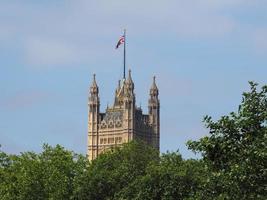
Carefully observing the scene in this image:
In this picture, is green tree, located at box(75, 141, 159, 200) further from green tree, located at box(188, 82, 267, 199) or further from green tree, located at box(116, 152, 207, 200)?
green tree, located at box(188, 82, 267, 199)

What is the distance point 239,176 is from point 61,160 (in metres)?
62.6

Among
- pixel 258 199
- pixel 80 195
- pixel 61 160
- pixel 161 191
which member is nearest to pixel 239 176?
pixel 258 199

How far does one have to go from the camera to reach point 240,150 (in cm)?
6356

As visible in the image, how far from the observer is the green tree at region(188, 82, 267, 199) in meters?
61.7

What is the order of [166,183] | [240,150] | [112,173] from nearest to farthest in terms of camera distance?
1. [240,150]
2. [166,183]
3. [112,173]

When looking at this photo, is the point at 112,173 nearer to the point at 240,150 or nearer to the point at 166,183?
the point at 166,183

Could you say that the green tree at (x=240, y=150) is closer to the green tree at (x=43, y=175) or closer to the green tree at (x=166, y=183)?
the green tree at (x=166, y=183)

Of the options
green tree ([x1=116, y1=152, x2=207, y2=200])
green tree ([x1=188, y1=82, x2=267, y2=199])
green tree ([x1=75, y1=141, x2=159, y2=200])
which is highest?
green tree ([x1=75, y1=141, x2=159, y2=200])

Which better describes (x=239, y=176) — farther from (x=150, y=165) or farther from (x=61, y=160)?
(x=61, y=160)

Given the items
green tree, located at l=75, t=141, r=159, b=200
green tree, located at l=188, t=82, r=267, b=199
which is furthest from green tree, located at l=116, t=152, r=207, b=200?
green tree, located at l=188, t=82, r=267, b=199

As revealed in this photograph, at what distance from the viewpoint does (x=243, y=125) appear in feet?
209

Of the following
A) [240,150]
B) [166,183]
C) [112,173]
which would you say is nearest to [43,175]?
[112,173]

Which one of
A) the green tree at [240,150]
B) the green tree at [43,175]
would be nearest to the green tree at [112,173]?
the green tree at [43,175]

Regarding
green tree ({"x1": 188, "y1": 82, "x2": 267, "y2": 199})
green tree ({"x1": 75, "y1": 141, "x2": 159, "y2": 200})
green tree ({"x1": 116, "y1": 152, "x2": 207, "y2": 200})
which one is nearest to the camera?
green tree ({"x1": 188, "y1": 82, "x2": 267, "y2": 199})
